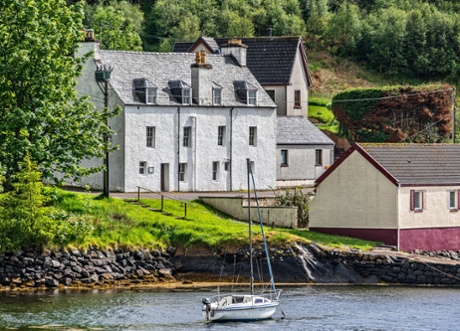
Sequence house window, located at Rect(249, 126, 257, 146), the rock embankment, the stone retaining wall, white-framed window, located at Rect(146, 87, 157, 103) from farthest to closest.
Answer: house window, located at Rect(249, 126, 257, 146) → white-framed window, located at Rect(146, 87, 157, 103) → the stone retaining wall → the rock embankment

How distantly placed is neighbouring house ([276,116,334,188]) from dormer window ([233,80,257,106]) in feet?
17.6

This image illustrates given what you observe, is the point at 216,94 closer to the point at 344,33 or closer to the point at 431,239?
the point at 431,239

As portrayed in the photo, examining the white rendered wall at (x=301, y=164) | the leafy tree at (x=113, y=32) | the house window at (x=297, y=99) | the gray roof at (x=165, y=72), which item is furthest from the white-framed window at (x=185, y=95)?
the leafy tree at (x=113, y=32)

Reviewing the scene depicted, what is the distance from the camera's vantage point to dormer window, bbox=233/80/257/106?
103m

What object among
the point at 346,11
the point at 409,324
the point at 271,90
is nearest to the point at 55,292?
the point at 409,324

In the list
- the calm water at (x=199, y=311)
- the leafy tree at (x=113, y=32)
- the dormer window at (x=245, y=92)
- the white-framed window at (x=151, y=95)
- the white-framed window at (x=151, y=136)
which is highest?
the leafy tree at (x=113, y=32)

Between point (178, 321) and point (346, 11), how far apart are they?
90.7 metres

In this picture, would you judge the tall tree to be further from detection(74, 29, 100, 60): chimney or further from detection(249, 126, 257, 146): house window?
detection(249, 126, 257, 146): house window

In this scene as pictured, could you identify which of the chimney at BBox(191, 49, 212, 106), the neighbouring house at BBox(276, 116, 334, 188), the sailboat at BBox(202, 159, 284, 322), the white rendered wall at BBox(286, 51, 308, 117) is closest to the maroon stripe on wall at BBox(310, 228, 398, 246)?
the sailboat at BBox(202, 159, 284, 322)

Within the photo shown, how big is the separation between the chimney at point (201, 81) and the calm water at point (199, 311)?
23.2m

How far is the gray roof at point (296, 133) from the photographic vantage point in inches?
4272

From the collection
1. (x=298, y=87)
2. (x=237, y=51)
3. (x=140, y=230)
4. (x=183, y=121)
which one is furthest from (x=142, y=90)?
(x=298, y=87)

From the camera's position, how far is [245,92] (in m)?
103

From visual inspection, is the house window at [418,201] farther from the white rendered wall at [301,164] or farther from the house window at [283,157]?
the house window at [283,157]
